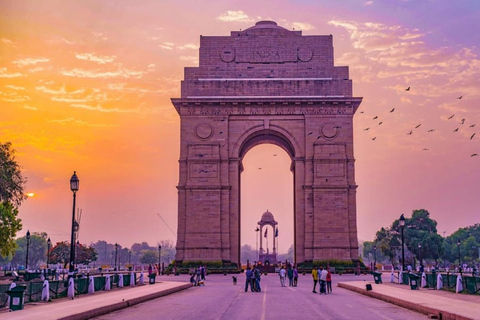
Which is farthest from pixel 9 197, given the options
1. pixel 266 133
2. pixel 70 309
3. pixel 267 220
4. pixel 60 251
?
pixel 60 251

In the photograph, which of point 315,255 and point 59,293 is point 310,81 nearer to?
point 315,255

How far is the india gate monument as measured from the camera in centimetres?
6184

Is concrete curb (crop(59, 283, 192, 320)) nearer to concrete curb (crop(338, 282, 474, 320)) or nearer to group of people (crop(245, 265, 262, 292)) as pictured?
group of people (crop(245, 265, 262, 292))

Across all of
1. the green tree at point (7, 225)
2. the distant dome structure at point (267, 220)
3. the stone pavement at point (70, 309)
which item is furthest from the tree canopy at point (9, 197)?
the distant dome structure at point (267, 220)

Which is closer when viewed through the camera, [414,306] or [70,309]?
[70,309]

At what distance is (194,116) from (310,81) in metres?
12.1

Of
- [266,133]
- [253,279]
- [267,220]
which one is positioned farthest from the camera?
[267,220]

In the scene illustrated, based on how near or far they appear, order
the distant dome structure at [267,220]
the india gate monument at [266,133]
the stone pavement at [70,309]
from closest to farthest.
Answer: the stone pavement at [70,309] → the india gate monument at [266,133] → the distant dome structure at [267,220]

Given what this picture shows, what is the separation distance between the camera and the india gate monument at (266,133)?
203 feet

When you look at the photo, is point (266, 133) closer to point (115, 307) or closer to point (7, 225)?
point (7, 225)

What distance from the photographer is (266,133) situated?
219ft

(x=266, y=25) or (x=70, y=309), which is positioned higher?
(x=266, y=25)

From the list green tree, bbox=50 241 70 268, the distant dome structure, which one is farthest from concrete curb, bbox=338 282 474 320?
green tree, bbox=50 241 70 268

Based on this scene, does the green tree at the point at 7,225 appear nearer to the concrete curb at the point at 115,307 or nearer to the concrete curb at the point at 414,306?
the concrete curb at the point at 115,307
